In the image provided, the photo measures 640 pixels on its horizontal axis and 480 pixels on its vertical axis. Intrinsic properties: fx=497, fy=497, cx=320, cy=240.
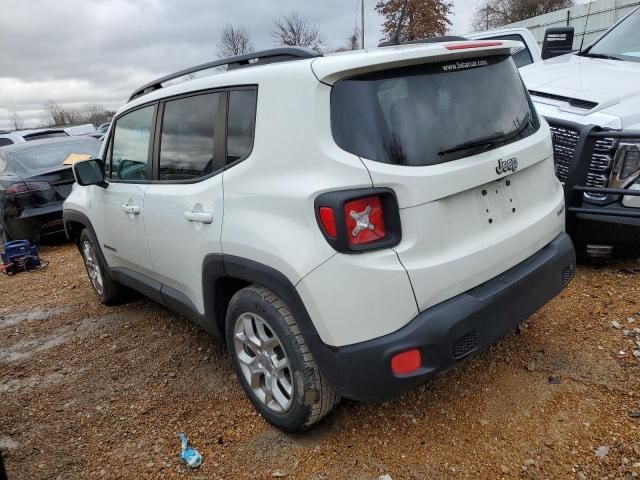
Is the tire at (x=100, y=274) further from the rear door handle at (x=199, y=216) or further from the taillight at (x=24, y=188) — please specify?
the taillight at (x=24, y=188)

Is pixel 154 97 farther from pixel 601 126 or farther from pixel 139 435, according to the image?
pixel 601 126

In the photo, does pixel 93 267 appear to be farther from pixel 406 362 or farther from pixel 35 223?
pixel 406 362

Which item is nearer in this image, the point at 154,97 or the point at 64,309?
the point at 154,97

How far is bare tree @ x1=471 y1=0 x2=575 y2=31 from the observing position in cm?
3631

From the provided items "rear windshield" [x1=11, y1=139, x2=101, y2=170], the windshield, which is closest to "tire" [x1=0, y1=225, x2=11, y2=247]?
"rear windshield" [x1=11, y1=139, x2=101, y2=170]

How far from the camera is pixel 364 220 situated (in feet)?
6.54

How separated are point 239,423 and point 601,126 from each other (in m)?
3.20

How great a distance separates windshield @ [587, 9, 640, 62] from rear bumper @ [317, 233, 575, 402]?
3.75 metres

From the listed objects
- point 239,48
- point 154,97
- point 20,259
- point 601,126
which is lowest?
point 20,259

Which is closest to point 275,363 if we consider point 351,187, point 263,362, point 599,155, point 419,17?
point 263,362

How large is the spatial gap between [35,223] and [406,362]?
22.3 feet

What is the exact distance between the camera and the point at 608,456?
2.20 m

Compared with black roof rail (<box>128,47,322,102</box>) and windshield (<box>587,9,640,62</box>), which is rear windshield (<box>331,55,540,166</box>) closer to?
black roof rail (<box>128,47,322,102</box>)

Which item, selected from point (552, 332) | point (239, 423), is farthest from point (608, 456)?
point (239, 423)
